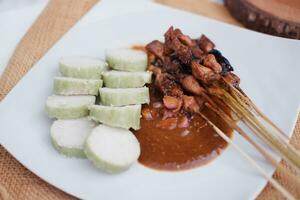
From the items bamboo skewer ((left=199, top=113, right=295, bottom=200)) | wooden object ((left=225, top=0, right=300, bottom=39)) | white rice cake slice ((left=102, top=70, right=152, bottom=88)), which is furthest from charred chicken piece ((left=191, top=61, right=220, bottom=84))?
wooden object ((left=225, top=0, right=300, bottom=39))

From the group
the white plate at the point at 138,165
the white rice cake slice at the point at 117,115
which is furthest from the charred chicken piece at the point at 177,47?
the white rice cake slice at the point at 117,115

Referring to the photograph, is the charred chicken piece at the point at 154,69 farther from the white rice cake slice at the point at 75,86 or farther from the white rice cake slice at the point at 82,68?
the white rice cake slice at the point at 75,86

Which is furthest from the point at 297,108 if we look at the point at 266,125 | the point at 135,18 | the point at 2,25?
the point at 2,25

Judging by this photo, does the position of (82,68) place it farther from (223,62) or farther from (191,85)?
(223,62)

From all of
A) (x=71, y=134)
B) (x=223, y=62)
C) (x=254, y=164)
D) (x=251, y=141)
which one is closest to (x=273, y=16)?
(x=223, y=62)

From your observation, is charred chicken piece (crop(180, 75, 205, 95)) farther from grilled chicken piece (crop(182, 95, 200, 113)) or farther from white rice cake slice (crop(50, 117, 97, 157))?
white rice cake slice (crop(50, 117, 97, 157))
